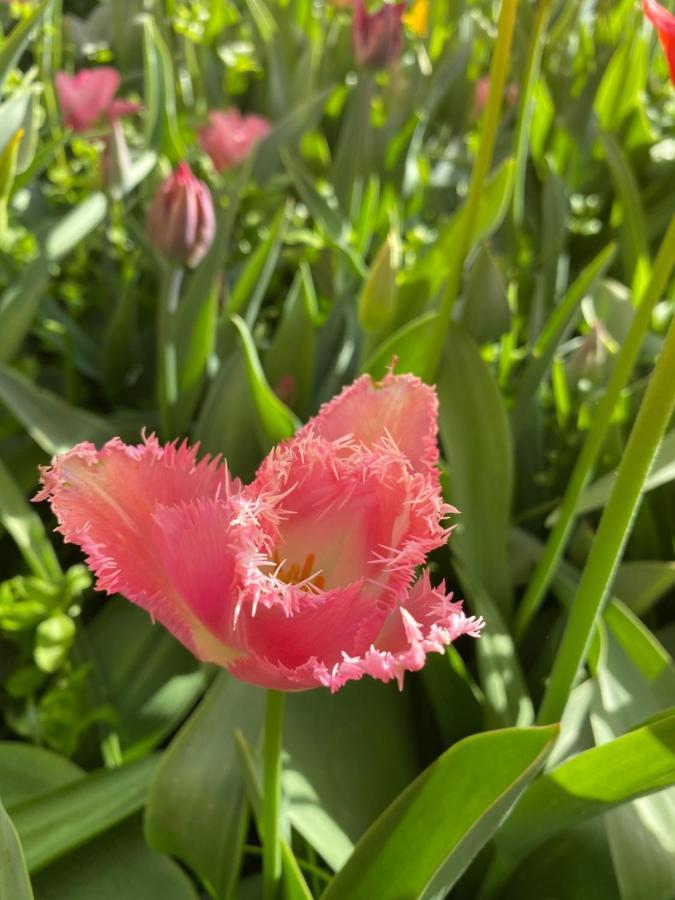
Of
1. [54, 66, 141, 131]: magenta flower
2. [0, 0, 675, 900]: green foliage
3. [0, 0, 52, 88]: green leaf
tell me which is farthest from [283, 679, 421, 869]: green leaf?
[54, 66, 141, 131]: magenta flower

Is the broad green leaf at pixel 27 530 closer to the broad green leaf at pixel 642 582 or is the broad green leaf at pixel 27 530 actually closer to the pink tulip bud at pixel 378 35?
the broad green leaf at pixel 642 582

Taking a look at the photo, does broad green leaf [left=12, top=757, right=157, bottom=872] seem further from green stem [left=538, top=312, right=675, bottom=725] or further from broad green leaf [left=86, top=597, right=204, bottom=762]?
green stem [left=538, top=312, right=675, bottom=725]

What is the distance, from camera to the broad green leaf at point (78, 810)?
1.49 ft

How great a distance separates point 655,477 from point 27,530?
0.39 m

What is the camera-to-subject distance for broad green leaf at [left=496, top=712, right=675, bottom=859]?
1.23 ft

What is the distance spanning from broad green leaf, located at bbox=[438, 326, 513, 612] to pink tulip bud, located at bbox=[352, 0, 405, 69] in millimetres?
412

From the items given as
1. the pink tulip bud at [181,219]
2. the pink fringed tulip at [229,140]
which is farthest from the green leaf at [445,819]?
the pink fringed tulip at [229,140]

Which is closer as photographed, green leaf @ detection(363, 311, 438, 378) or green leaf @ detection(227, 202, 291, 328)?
green leaf @ detection(363, 311, 438, 378)

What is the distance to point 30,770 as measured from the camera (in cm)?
52

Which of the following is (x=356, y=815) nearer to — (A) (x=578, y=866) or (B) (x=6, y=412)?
(A) (x=578, y=866)

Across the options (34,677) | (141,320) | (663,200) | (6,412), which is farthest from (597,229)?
(34,677)

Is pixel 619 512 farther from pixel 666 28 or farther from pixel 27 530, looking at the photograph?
pixel 27 530

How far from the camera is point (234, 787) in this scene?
47 centimetres

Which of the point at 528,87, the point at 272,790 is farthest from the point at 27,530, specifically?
the point at 528,87
